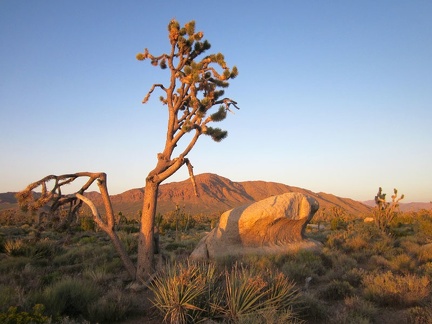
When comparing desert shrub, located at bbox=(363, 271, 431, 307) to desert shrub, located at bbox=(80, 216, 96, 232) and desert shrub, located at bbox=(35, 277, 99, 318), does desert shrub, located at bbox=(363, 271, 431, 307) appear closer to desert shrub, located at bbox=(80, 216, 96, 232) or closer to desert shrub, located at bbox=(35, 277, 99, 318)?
desert shrub, located at bbox=(35, 277, 99, 318)

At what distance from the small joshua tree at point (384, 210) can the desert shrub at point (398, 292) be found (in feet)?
40.2

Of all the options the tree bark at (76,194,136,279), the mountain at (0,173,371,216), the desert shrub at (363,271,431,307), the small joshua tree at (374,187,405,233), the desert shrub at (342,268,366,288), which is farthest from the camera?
the mountain at (0,173,371,216)

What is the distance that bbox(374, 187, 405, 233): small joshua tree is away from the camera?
19.7 meters

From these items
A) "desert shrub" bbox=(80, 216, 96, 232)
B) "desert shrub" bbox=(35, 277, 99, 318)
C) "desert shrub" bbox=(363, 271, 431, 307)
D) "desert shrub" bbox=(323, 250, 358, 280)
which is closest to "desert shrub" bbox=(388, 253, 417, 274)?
"desert shrub" bbox=(323, 250, 358, 280)

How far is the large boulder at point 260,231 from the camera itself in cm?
1264

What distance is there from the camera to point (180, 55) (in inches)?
407

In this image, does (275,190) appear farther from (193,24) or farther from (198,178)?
(193,24)

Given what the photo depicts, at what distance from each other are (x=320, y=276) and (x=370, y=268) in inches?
88.9

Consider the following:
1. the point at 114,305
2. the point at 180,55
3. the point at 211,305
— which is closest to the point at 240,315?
the point at 211,305

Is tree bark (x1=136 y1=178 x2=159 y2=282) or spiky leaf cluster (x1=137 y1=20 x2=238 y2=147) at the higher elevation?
spiky leaf cluster (x1=137 y1=20 x2=238 y2=147)

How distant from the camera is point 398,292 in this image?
7367 millimetres

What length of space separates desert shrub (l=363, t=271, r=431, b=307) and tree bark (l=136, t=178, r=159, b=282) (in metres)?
5.41

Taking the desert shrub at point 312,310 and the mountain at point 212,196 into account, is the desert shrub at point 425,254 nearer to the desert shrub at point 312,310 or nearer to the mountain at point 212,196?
the desert shrub at point 312,310

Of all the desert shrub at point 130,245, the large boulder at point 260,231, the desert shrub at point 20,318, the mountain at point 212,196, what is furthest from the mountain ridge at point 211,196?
the desert shrub at point 20,318
